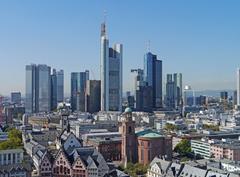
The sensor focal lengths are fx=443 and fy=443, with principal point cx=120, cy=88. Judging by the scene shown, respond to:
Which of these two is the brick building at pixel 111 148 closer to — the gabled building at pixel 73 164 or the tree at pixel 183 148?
the tree at pixel 183 148

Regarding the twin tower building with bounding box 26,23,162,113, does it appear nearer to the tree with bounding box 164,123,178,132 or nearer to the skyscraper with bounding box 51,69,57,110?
the skyscraper with bounding box 51,69,57,110

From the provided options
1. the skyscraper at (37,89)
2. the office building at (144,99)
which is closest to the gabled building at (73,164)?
the skyscraper at (37,89)

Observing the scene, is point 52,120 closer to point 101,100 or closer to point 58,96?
point 101,100

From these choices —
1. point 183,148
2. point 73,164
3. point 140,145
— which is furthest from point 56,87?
point 73,164

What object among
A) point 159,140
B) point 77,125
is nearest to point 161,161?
point 159,140

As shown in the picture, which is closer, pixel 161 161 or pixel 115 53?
pixel 161 161


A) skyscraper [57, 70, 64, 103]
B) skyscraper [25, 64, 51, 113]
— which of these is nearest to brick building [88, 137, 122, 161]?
skyscraper [25, 64, 51, 113]
